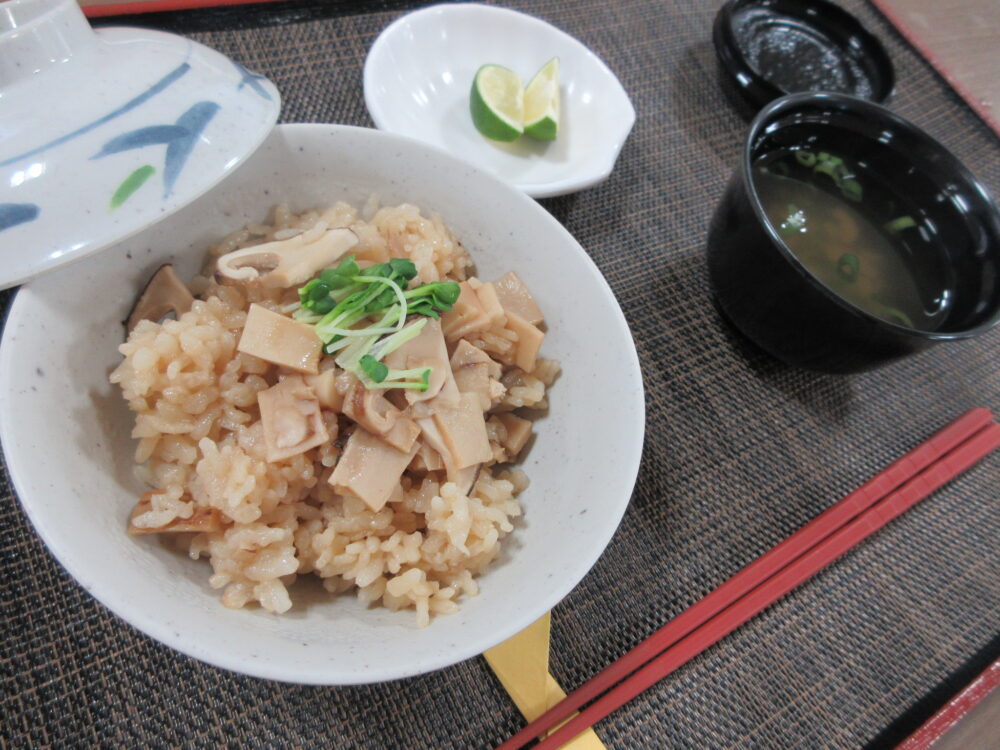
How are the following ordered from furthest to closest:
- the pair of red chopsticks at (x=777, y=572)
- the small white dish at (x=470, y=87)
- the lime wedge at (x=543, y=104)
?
the lime wedge at (x=543, y=104), the small white dish at (x=470, y=87), the pair of red chopsticks at (x=777, y=572)

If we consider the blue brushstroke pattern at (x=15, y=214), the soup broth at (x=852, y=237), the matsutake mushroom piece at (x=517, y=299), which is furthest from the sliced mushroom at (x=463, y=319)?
the soup broth at (x=852, y=237)

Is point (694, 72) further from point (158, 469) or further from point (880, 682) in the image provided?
point (158, 469)

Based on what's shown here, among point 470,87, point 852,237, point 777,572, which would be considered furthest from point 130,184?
point 852,237

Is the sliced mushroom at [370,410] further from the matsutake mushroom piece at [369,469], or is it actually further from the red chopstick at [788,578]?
the red chopstick at [788,578]

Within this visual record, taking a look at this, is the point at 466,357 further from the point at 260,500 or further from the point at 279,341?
the point at 260,500

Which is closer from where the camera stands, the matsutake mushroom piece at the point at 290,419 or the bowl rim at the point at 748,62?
the matsutake mushroom piece at the point at 290,419

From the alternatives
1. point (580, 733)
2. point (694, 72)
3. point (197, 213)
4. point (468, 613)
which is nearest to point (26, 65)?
point (197, 213)

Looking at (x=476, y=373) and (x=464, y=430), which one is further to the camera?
(x=476, y=373)
